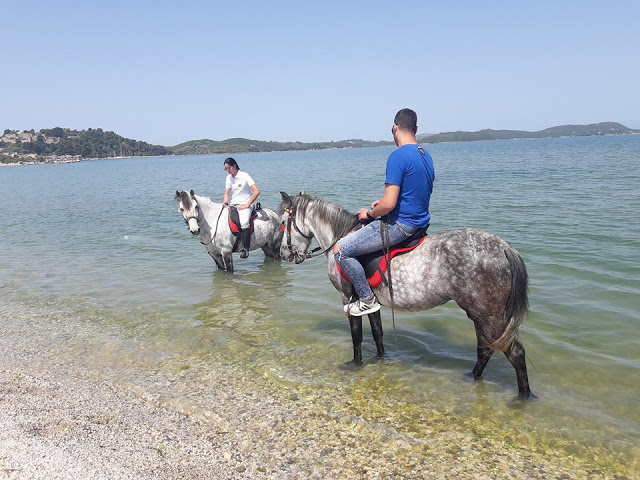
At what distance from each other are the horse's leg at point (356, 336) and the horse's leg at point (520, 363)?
207cm

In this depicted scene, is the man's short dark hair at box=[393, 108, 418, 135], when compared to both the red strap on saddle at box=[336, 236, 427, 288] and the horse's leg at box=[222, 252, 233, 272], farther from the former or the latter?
the horse's leg at box=[222, 252, 233, 272]

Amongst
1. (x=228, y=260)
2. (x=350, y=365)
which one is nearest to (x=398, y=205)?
(x=350, y=365)

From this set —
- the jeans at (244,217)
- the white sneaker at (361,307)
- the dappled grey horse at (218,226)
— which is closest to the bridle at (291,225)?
the white sneaker at (361,307)

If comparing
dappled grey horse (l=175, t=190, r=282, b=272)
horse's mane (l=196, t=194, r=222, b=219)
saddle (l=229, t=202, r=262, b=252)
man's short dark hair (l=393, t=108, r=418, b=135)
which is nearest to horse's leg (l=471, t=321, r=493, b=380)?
man's short dark hair (l=393, t=108, r=418, b=135)

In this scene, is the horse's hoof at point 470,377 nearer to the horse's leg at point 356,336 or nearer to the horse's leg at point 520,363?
the horse's leg at point 520,363

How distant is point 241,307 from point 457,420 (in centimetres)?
587

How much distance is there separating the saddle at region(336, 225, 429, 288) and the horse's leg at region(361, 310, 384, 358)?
92cm

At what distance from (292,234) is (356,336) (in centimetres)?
203

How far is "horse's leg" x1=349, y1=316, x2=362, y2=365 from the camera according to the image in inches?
257

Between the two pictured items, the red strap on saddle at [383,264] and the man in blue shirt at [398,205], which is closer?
the man in blue shirt at [398,205]

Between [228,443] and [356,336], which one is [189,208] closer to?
[356,336]

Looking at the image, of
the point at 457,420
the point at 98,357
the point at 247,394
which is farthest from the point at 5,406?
the point at 457,420

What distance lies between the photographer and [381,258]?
19.3 ft

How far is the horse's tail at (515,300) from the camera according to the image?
16.7ft
